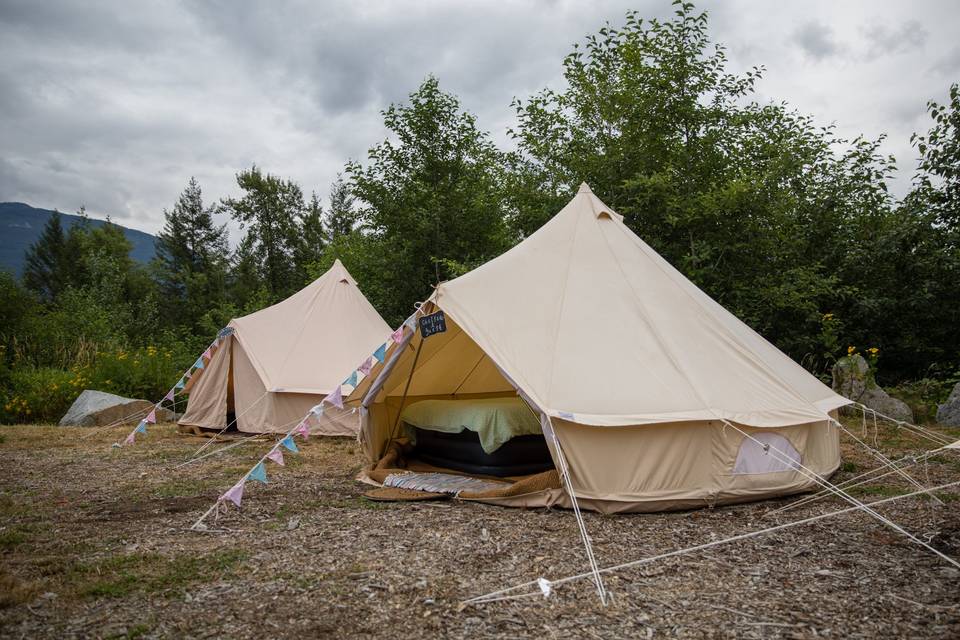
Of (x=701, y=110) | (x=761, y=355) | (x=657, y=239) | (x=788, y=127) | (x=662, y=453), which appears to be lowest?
(x=662, y=453)

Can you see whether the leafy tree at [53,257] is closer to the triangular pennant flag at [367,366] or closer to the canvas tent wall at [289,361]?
the canvas tent wall at [289,361]

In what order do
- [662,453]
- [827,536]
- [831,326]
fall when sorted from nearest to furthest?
[827,536], [662,453], [831,326]

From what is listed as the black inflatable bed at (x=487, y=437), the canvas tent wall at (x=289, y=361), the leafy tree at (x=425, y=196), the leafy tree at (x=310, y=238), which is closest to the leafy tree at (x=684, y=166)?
the leafy tree at (x=425, y=196)

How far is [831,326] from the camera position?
881 cm

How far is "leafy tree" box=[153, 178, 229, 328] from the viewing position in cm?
2647

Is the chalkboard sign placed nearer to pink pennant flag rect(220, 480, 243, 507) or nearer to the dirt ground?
the dirt ground

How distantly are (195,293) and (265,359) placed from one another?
1995 centimetres

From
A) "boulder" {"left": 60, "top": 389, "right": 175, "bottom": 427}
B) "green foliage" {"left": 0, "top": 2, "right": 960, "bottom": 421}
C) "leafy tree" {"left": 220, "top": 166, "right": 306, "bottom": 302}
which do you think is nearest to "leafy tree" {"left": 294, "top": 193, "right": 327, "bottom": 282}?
"leafy tree" {"left": 220, "top": 166, "right": 306, "bottom": 302}

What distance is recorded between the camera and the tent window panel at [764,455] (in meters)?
4.12

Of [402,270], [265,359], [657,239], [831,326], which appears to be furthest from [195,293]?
[831,326]

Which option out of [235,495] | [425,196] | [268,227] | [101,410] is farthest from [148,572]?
[268,227]

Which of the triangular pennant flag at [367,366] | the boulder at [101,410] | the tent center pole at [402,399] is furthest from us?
the boulder at [101,410]

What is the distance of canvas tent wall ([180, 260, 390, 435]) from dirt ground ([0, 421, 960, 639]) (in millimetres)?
3500

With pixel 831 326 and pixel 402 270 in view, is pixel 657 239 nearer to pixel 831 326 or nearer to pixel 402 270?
pixel 831 326
